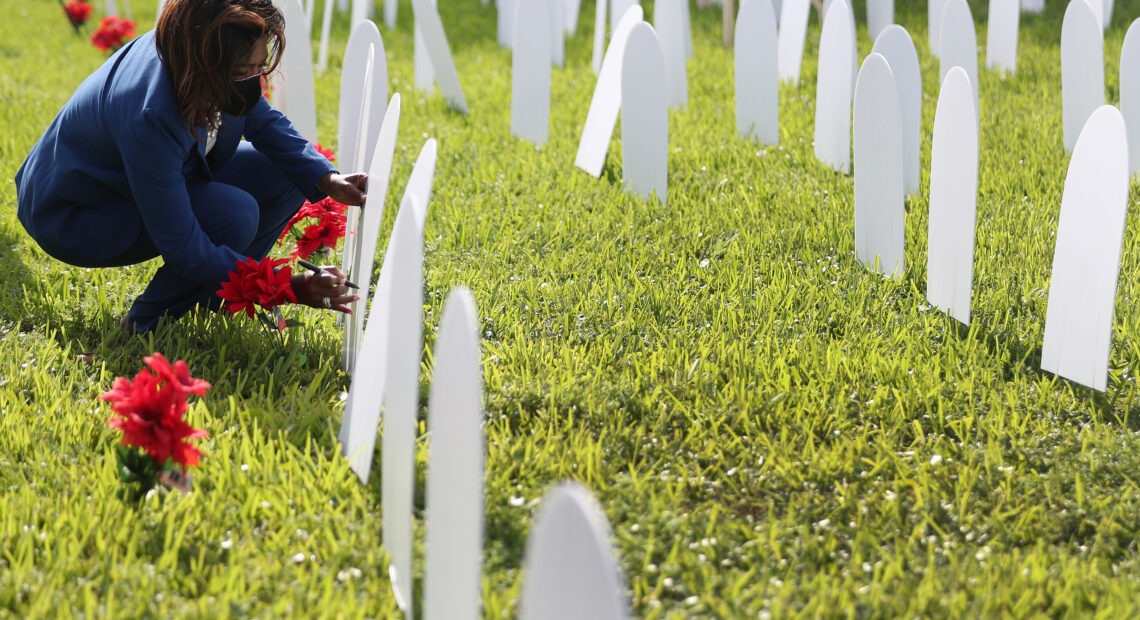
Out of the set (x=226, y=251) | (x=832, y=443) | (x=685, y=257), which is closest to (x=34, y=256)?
(x=226, y=251)

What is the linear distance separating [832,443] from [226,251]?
1.43 metres

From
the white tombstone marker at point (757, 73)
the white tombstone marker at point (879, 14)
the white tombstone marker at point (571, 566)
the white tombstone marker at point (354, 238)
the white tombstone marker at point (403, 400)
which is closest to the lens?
the white tombstone marker at point (571, 566)

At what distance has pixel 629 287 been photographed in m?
2.91

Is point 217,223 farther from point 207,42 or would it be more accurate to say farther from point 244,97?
point 207,42

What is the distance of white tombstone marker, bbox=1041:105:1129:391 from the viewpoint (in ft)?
7.36

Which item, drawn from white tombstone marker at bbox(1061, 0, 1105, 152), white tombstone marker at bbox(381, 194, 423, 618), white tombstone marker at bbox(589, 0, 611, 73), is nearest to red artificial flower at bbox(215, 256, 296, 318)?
white tombstone marker at bbox(381, 194, 423, 618)

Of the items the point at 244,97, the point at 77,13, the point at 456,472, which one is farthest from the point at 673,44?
the point at 77,13

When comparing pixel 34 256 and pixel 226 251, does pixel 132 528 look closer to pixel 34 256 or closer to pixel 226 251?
pixel 226 251

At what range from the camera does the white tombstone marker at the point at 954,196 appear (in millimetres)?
2562

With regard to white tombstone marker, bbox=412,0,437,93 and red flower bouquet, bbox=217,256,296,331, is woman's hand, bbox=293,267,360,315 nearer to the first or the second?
red flower bouquet, bbox=217,256,296,331

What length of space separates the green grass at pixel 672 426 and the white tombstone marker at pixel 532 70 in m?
0.79

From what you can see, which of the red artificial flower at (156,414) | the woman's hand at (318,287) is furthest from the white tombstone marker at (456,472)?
the woman's hand at (318,287)

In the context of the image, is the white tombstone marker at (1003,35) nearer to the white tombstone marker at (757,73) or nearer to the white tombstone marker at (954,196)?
the white tombstone marker at (757,73)

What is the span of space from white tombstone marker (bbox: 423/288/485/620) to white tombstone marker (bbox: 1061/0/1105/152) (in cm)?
329
